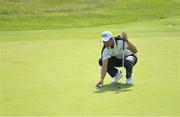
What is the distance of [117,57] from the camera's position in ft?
39.9

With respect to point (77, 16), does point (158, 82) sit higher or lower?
lower

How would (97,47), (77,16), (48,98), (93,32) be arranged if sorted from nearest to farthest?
1. (48,98)
2. (97,47)
3. (93,32)
4. (77,16)

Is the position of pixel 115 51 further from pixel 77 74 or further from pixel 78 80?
pixel 77 74

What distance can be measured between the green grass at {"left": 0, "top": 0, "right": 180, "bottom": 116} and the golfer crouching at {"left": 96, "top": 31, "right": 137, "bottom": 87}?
0.30 meters

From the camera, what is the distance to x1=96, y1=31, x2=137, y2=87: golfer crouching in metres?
11.9

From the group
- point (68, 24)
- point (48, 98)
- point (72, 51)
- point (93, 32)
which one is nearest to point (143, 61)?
point (72, 51)

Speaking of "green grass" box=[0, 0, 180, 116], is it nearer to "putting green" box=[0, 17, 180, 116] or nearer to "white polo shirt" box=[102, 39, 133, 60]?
"putting green" box=[0, 17, 180, 116]

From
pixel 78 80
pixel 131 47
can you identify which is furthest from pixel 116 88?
pixel 78 80

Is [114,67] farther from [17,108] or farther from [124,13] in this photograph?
[124,13]

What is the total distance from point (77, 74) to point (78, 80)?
845mm

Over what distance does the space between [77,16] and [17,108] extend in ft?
74.8

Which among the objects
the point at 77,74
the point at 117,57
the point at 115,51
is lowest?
the point at 77,74

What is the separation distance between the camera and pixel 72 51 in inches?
690

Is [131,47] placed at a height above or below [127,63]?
above
